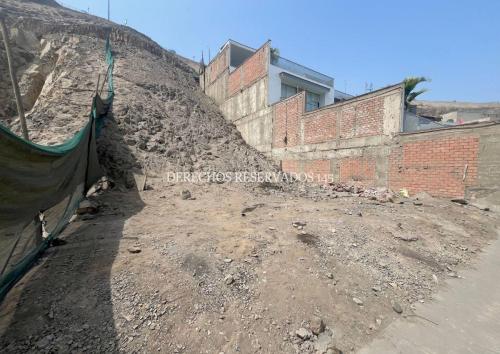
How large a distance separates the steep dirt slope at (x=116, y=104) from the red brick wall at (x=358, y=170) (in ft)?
10.00

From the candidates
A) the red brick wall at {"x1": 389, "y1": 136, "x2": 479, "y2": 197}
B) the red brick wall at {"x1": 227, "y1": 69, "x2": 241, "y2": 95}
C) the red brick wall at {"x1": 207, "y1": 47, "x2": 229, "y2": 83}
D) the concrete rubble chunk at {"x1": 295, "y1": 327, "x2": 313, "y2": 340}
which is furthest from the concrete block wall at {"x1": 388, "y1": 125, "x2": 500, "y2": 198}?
the red brick wall at {"x1": 207, "y1": 47, "x2": 229, "y2": 83}

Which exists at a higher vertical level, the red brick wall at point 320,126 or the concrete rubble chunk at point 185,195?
the red brick wall at point 320,126

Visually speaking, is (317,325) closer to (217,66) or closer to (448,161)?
(448,161)

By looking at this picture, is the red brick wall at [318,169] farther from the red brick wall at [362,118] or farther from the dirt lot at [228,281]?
the dirt lot at [228,281]

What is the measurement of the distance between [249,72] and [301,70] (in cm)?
355

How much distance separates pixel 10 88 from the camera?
1104 cm

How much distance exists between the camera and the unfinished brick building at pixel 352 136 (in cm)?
642

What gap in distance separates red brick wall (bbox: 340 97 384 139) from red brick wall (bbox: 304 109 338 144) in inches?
16.5

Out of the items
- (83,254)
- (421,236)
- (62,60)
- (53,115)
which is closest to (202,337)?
(83,254)

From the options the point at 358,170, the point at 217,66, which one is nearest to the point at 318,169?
the point at 358,170

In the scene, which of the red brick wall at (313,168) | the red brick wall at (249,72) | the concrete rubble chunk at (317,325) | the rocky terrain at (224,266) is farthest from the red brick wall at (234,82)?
the concrete rubble chunk at (317,325)

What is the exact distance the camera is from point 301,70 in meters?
15.9

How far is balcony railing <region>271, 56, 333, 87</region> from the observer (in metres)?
14.1

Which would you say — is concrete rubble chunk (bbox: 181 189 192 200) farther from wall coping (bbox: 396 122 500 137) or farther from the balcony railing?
the balcony railing
